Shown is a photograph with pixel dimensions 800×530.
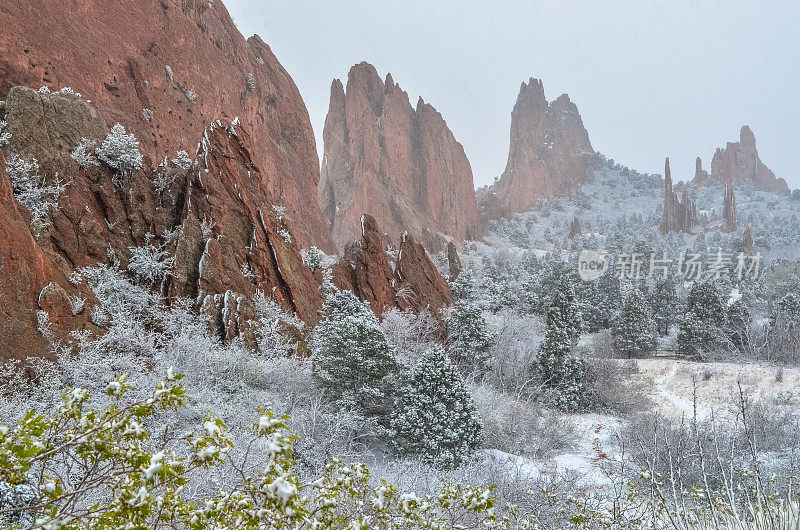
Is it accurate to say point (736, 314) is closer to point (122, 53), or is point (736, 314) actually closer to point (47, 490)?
point (47, 490)

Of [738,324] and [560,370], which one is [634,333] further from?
[560,370]

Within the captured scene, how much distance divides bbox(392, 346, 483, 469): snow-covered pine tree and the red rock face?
14710 millimetres

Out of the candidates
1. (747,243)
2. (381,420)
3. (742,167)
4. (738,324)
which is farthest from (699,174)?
(381,420)

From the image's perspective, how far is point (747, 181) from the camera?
447 ft

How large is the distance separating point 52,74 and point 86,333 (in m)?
19.7

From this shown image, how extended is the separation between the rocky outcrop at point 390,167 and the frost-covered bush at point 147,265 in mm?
50658

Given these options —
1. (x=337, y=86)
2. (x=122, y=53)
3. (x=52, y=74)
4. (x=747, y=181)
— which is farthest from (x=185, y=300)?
(x=747, y=181)

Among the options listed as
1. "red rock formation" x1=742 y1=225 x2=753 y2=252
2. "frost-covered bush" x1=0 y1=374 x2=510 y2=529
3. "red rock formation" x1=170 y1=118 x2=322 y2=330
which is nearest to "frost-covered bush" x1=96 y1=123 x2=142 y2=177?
"red rock formation" x1=170 y1=118 x2=322 y2=330

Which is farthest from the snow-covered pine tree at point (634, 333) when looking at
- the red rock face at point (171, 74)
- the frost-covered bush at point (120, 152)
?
the frost-covered bush at point (120, 152)

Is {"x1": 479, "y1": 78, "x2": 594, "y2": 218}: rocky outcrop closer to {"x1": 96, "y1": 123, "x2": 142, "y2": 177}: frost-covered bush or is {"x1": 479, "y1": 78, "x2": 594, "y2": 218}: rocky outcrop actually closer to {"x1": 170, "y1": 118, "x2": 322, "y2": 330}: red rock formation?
{"x1": 170, "y1": 118, "x2": 322, "y2": 330}: red rock formation

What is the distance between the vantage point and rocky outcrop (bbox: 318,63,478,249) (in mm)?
71500

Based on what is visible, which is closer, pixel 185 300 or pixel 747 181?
pixel 185 300

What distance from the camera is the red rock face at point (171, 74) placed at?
23.7 meters

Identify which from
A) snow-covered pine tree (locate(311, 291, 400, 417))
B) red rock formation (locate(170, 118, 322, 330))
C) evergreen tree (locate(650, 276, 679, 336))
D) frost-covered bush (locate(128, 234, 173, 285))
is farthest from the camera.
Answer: evergreen tree (locate(650, 276, 679, 336))
